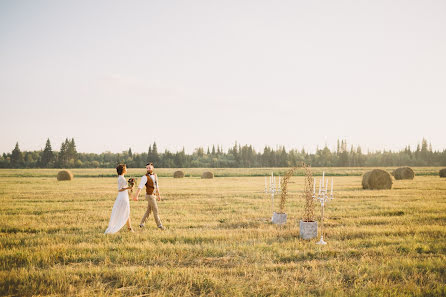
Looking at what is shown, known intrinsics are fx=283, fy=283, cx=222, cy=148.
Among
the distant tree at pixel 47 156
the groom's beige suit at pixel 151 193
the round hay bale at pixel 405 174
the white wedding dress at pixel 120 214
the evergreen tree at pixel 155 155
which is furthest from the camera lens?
the evergreen tree at pixel 155 155

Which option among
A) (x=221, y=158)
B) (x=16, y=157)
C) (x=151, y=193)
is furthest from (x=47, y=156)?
(x=151, y=193)

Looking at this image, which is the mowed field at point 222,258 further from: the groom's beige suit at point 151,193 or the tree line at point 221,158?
the tree line at point 221,158

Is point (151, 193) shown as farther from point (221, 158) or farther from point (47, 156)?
point (221, 158)

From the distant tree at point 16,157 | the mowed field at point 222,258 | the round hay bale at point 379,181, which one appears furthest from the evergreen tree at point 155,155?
the mowed field at point 222,258

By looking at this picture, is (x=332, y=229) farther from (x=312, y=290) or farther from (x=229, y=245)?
(x=312, y=290)

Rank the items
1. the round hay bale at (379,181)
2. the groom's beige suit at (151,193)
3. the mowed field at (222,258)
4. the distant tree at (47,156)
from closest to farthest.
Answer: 1. the mowed field at (222,258)
2. the groom's beige suit at (151,193)
3. the round hay bale at (379,181)
4. the distant tree at (47,156)

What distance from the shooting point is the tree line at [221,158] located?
119250mm

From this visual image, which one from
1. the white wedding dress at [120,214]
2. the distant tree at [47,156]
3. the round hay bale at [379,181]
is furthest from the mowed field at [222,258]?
the distant tree at [47,156]

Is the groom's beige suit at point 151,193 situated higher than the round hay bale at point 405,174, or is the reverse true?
the groom's beige suit at point 151,193

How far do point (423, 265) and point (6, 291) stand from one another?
30.8 ft

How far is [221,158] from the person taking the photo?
173125 mm

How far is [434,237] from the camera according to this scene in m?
9.68

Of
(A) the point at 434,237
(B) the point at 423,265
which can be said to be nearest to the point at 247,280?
(B) the point at 423,265

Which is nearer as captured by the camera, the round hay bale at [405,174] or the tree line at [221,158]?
the round hay bale at [405,174]
